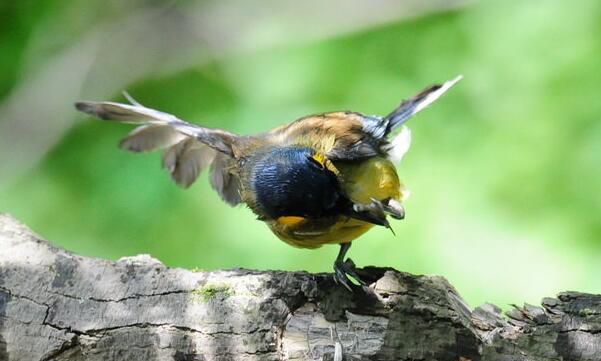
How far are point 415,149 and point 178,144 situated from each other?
4.15 ft

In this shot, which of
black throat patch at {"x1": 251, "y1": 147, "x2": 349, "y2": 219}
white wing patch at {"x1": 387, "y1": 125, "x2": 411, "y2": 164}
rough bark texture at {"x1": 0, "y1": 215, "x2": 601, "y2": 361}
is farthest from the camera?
white wing patch at {"x1": 387, "y1": 125, "x2": 411, "y2": 164}

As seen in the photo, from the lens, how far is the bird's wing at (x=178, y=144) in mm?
3854

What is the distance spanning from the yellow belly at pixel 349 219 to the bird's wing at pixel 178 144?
67 centimetres

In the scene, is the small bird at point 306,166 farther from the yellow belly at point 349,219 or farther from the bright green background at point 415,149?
the bright green background at point 415,149

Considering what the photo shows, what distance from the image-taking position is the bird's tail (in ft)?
12.7

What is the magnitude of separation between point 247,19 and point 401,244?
2.30 m

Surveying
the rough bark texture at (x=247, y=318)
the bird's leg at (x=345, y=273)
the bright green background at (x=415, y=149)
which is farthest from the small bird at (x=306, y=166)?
the bright green background at (x=415, y=149)

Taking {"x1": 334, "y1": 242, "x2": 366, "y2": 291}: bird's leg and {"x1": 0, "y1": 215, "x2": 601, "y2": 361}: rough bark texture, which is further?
{"x1": 334, "y1": 242, "x2": 366, "y2": 291}: bird's leg

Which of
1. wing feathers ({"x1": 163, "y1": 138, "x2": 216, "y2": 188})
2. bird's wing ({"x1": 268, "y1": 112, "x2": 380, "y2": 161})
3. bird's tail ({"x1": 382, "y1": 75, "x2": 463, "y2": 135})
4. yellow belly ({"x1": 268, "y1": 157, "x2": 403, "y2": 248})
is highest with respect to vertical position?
bird's tail ({"x1": 382, "y1": 75, "x2": 463, "y2": 135})

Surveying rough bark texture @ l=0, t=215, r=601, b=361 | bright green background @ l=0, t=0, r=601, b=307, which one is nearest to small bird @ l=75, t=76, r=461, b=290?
rough bark texture @ l=0, t=215, r=601, b=361

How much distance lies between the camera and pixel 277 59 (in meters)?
5.52

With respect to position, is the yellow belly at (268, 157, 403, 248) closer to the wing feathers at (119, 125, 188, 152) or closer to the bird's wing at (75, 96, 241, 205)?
the bird's wing at (75, 96, 241, 205)

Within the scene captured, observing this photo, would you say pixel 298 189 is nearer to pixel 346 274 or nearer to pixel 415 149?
pixel 346 274

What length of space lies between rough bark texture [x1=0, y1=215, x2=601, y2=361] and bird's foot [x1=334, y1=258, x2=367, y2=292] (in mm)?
34
